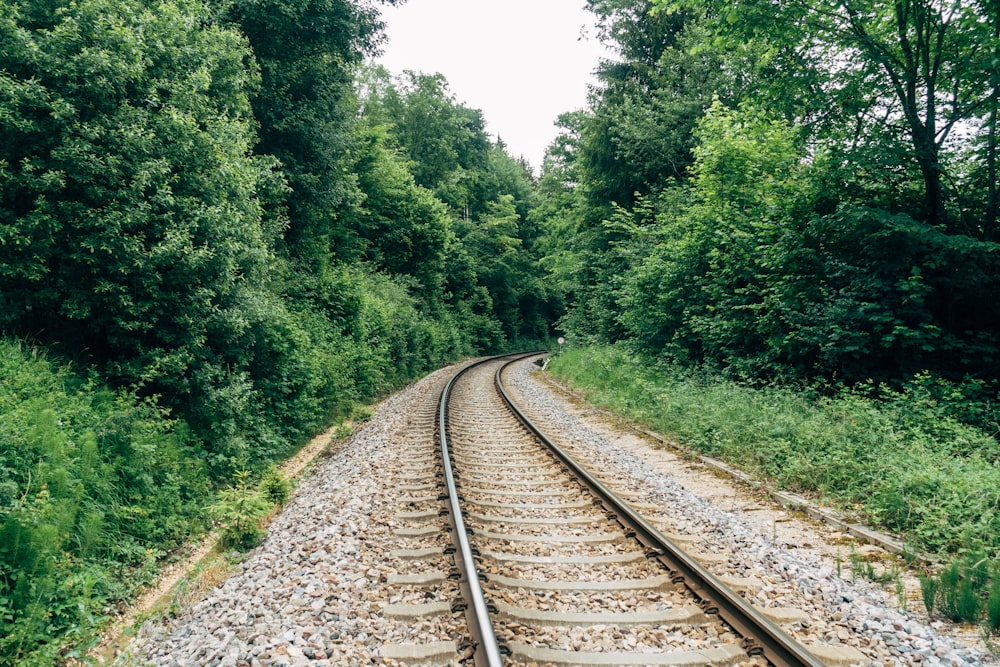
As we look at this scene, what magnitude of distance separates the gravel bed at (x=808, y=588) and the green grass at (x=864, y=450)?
3.53ft

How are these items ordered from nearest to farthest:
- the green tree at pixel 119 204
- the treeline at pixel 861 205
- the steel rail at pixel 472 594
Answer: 1. the steel rail at pixel 472 594
2. the green tree at pixel 119 204
3. the treeline at pixel 861 205

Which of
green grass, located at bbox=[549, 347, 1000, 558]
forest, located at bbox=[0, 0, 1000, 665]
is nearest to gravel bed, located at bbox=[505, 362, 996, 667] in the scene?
green grass, located at bbox=[549, 347, 1000, 558]

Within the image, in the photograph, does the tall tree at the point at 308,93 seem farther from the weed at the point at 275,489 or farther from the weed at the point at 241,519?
the weed at the point at 241,519

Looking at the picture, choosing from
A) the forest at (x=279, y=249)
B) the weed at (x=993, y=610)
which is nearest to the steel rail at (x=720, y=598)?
the weed at (x=993, y=610)

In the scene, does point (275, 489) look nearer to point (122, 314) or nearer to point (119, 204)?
point (122, 314)

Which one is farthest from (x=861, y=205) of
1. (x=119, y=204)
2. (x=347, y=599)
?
(x=119, y=204)

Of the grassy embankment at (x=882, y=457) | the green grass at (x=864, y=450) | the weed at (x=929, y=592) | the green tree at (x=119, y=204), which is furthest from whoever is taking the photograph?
the green tree at (x=119, y=204)

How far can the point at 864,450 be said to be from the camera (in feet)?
21.0

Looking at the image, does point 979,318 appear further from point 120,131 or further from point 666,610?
point 120,131

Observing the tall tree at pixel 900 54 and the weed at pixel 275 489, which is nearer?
the weed at pixel 275 489

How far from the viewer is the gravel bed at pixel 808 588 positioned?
334cm

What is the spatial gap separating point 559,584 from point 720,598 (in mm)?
1159

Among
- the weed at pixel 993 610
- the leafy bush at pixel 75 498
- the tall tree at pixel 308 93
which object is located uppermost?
the tall tree at pixel 308 93

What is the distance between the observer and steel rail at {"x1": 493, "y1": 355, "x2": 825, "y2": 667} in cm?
310
